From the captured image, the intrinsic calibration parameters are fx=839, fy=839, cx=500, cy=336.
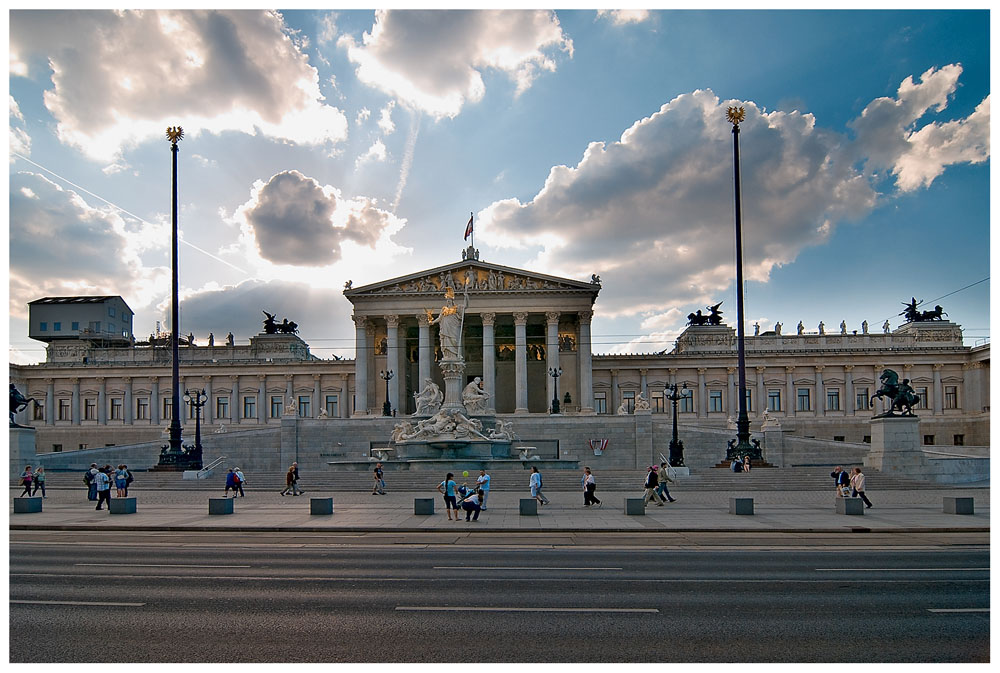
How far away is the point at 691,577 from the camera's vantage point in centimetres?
1691

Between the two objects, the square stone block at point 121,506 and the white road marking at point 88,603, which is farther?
the square stone block at point 121,506

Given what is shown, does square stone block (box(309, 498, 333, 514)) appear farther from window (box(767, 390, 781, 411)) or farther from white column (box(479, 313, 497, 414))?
window (box(767, 390, 781, 411))

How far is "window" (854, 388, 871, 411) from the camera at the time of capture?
101m

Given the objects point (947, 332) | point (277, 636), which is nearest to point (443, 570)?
point (277, 636)

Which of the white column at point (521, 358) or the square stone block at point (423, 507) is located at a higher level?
the white column at point (521, 358)

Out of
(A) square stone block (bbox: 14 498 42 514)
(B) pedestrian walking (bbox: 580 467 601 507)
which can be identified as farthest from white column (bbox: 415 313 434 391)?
(A) square stone block (bbox: 14 498 42 514)

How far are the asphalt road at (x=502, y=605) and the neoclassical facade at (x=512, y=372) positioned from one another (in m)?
69.9

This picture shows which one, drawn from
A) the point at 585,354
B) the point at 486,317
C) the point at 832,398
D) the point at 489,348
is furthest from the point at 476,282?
the point at 832,398

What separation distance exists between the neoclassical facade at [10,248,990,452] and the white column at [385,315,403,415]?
0.82ft

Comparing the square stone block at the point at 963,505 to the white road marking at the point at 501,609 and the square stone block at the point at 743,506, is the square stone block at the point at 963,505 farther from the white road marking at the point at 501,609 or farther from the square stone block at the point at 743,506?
the white road marking at the point at 501,609

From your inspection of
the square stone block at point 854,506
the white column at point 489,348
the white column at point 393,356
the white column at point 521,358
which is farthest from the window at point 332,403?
the square stone block at point 854,506

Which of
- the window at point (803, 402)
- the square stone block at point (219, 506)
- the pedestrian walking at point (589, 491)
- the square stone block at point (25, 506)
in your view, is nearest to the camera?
the square stone block at point (219, 506)

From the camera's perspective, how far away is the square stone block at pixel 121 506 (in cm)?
3231

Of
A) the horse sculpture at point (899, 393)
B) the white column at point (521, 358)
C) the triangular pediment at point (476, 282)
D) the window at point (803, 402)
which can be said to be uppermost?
the triangular pediment at point (476, 282)
